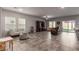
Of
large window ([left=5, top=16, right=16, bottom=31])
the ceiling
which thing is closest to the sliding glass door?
the ceiling

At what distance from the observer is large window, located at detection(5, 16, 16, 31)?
9.02ft

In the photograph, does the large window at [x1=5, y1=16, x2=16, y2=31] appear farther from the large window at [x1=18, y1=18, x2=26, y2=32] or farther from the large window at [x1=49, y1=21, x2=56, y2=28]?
the large window at [x1=49, y1=21, x2=56, y2=28]

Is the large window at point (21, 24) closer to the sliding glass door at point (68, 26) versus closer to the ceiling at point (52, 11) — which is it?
the ceiling at point (52, 11)

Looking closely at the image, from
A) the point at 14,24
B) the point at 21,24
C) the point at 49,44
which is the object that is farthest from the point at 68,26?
the point at 14,24

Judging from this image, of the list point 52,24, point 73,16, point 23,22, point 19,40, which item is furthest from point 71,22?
point 19,40

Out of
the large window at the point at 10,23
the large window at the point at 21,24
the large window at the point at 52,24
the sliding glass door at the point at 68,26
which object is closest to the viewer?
the large window at the point at 10,23

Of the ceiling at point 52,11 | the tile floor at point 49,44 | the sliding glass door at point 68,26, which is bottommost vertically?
the tile floor at point 49,44

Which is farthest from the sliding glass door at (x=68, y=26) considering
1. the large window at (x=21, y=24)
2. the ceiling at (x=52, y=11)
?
the large window at (x=21, y=24)

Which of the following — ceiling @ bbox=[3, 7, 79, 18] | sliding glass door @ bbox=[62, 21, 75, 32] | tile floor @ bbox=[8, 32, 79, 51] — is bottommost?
tile floor @ bbox=[8, 32, 79, 51]

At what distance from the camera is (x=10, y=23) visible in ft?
9.45

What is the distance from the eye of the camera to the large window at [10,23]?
2749mm

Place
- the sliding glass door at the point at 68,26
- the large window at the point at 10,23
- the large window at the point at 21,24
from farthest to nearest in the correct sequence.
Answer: the sliding glass door at the point at 68,26 < the large window at the point at 21,24 < the large window at the point at 10,23

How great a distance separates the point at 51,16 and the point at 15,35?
60.8 inches
